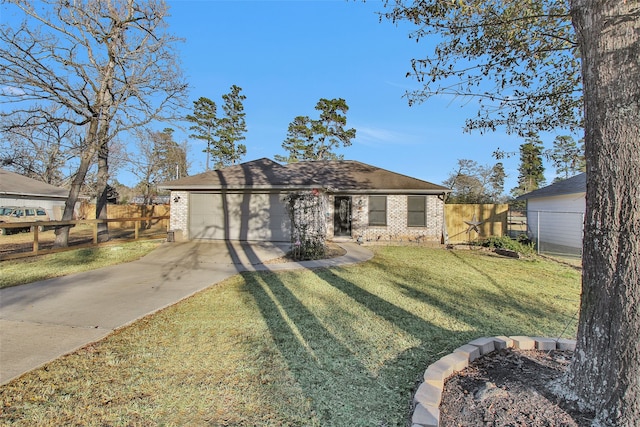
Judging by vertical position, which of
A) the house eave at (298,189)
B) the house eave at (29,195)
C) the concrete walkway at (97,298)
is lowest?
the concrete walkway at (97,298)

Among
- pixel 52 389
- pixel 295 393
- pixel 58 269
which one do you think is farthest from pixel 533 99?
pixel 58 269

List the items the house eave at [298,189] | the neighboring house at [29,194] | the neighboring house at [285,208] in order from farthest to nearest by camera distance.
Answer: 1. the neighboring house at [29,194]
2. the neighboring house at [285,208]
3. the house eave at [298,189]

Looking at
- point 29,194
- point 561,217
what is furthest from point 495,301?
point 29,194

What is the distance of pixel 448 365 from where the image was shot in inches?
106

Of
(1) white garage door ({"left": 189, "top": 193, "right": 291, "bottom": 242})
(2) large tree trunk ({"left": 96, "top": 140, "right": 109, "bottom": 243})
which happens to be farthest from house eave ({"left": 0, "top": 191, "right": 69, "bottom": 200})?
(1) white garage door ({"left": 189, "top": 193, "right": 291, "bottom": 242})

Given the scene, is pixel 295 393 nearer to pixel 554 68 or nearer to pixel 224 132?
pixel 554 68

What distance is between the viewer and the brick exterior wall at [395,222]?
529 inches

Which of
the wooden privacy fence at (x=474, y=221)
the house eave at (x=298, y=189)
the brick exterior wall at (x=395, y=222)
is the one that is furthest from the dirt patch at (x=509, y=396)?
the wooden privacy fence at (x=474, y=221)

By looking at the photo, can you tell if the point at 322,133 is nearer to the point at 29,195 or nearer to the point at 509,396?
the point at 29,195

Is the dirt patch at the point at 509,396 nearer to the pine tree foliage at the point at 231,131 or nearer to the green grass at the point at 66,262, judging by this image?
the green grass at the point at 66,262

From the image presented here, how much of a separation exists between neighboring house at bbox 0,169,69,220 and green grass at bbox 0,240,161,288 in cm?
1363

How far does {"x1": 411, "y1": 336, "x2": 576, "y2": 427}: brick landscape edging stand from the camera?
2033 mm

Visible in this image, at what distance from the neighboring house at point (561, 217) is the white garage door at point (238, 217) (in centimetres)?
962

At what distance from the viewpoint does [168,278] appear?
6707 mm
